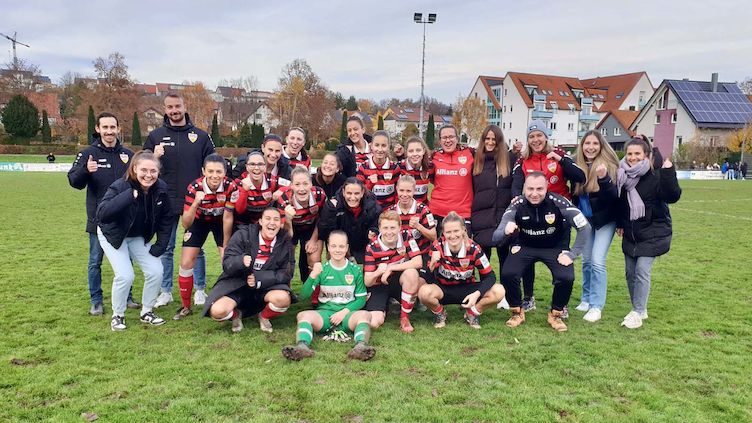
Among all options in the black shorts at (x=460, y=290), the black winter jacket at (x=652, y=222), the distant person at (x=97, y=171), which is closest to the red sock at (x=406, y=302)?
the black shorts at (x=460, y=290)

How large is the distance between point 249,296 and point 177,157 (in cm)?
185

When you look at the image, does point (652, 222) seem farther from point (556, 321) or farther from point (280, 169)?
point (280, 169)

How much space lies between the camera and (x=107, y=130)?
5.17 metres

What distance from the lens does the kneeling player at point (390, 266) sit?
200 inches

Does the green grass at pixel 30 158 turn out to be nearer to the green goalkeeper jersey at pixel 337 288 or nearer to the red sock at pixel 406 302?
the green goalkeeper jersey at pixel 337 288

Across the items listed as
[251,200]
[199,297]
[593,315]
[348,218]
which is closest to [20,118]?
[199,297]

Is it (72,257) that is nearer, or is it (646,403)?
(646,403)

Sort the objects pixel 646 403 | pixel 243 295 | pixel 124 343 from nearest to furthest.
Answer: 1. pixel 646 403
2. pixel 124 343
3. pixel 243 295

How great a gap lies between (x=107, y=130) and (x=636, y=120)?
5643 cm

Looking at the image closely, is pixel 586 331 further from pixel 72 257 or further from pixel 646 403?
pixel 72 257

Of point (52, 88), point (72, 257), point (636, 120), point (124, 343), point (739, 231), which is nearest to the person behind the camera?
point (124, 343)

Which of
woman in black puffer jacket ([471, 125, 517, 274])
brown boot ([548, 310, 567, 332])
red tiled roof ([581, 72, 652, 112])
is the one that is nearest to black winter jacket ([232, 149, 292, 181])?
woman in black puffer jacket ([471, 125, 517, 274])

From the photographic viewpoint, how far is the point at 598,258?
5.47 m

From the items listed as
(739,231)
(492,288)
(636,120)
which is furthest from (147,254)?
(636,120)
